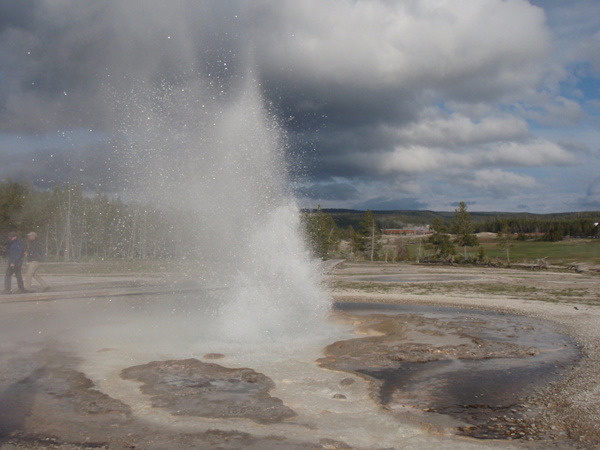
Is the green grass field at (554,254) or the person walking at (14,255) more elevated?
the person walking at (14,255)

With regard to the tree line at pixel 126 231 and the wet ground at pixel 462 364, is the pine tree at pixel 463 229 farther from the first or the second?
the wet ground at pixel 462 364

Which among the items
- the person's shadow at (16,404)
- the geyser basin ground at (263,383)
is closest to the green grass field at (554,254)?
the geyser basin ground at (263,383)

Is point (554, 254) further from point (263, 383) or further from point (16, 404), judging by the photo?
point (16, 404)

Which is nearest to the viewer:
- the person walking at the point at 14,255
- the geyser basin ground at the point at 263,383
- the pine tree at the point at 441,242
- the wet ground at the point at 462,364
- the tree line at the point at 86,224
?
the geyser basin ground at the point at 263,383

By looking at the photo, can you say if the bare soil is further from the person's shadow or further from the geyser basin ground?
the person's shadow

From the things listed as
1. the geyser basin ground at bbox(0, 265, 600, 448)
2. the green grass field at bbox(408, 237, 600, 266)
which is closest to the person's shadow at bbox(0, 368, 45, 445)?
the geyser basin ground at bbox(0, 265, 600, 448)

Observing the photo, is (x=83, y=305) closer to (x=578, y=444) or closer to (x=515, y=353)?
(x=515, y=353)

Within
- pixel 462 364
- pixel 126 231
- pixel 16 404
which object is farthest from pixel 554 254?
pixel 16 404

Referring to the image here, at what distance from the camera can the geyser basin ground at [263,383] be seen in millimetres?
5883

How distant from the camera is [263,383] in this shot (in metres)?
7.99

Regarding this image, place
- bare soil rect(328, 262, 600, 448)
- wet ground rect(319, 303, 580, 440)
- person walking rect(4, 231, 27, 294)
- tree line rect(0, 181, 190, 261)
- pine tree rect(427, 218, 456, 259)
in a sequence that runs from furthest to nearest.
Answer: pine tree rect(427, 218, 456, 259) → tree line rect(0, 181, 190, 261) → person walking rect(4, 231, 27, 294) → wet ground rect(319, 303, 580, 440) → bare soil rect(328, 262, 600, 448)

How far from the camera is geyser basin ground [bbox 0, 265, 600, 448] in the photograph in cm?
588

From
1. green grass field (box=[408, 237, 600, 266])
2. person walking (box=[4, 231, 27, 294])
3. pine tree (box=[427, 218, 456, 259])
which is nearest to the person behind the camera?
person walking (box=[4, 231, 27, 294])

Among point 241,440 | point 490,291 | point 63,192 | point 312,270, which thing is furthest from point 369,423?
point 63,192
